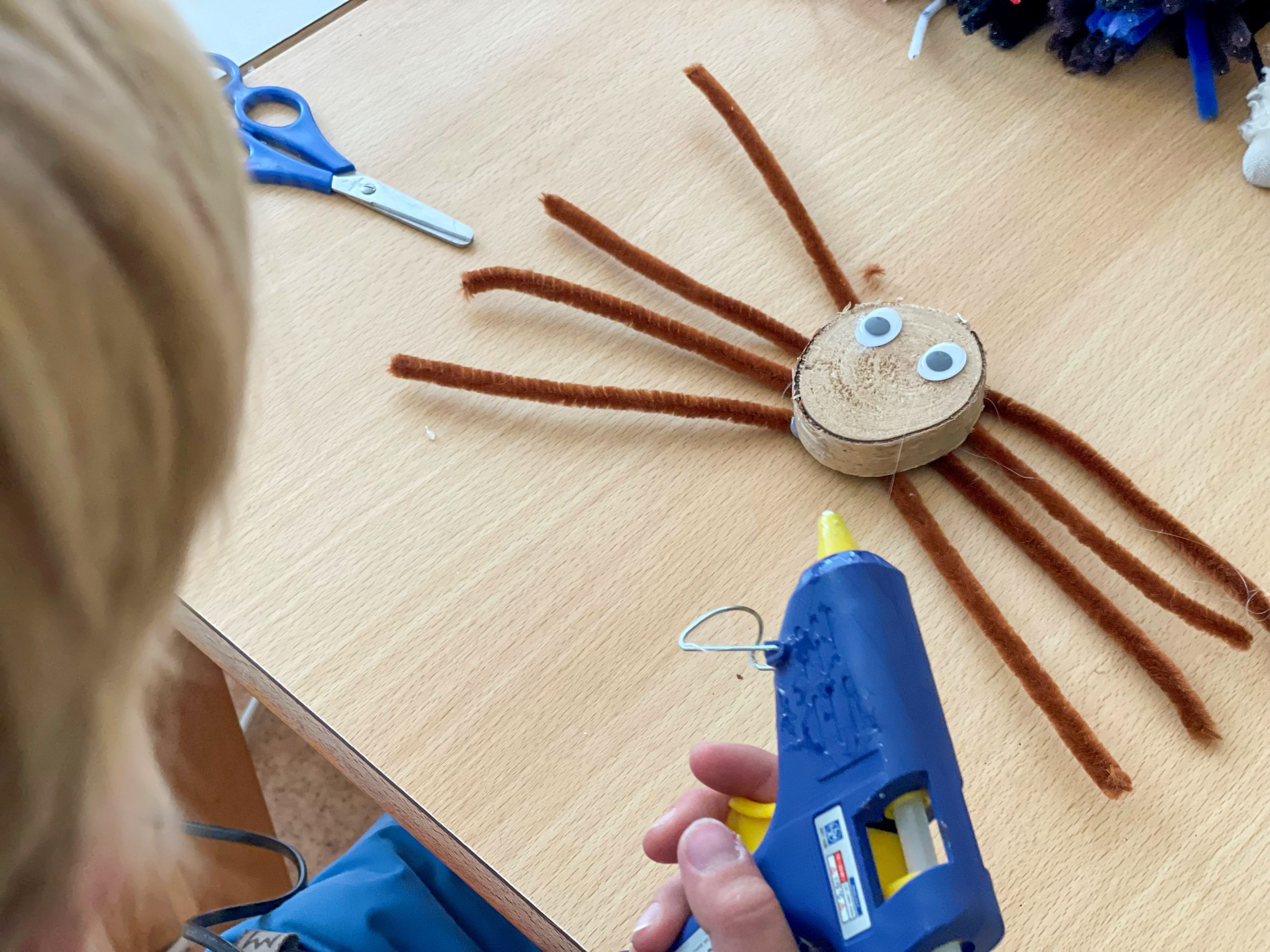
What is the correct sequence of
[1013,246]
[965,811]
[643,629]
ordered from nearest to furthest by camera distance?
[965,811], [643,629], [1013,246]

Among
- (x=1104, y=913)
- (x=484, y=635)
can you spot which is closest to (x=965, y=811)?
(x=1104, y=913)

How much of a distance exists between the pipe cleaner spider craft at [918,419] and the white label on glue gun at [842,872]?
0.13 meters

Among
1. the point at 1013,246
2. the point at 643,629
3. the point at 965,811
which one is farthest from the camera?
the point at 1013,246

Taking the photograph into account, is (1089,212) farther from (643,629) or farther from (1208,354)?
(643,629)

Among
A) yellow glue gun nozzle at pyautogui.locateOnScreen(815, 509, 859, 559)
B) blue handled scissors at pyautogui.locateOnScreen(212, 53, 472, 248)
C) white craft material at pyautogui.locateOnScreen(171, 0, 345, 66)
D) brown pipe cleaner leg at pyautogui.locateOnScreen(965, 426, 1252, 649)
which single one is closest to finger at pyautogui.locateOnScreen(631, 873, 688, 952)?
yellow glue gun nozzle at pyautogui.locateOnScreen(815, 509, 859, 559)

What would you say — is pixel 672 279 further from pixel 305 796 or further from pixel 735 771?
pixel 305 796

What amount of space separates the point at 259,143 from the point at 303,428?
22 cm

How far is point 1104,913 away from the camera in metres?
0.35

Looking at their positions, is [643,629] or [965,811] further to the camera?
[643,629]

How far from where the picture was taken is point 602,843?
378 millimetres

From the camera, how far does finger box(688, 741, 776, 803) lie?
1.19 feet

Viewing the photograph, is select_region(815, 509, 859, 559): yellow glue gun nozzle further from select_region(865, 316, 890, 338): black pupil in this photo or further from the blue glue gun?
select_region(865, 316, 890, 338): black pupil

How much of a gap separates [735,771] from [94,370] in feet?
0.87

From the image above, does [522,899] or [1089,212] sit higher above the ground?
[1089,212]
